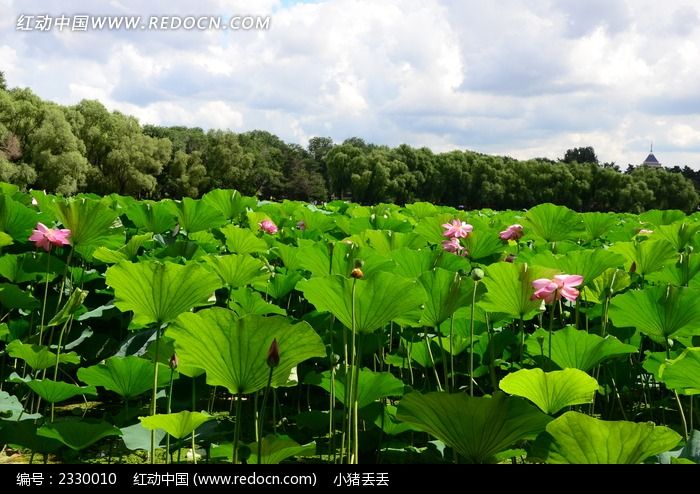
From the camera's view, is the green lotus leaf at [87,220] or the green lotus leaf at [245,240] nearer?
the green lotus leaf at [87,220]

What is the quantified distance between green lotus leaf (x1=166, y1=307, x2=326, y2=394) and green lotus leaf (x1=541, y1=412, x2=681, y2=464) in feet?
1.72

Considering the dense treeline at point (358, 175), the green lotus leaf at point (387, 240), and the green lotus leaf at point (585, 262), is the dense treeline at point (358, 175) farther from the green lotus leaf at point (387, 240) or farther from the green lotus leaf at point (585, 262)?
the green lotus leaf at point (585, 262)

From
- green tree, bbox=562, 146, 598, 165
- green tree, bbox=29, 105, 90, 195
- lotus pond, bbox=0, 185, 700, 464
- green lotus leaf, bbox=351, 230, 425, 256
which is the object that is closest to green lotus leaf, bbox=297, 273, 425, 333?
lotus pond, bbox=0, 185, 700, 464

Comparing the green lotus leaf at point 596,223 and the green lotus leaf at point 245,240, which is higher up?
the green lotus leaf at point 596,223

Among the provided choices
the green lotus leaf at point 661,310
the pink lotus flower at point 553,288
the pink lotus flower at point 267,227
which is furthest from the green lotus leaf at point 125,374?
the pink lotus flower at point 267,227

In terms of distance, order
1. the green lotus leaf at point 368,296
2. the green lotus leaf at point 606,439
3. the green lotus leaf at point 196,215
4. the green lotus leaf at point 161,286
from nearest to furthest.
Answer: the green lotus leaf at point 606,439 < the green lotus leaf at point 368,296 < the green lotus leaf at point 161,286 < the green lotus leaf at point 196,215

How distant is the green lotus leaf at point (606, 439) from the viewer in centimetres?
100

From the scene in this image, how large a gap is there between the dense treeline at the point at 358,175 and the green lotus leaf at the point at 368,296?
37.7 meters

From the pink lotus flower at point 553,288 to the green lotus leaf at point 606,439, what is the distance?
2.40 feet

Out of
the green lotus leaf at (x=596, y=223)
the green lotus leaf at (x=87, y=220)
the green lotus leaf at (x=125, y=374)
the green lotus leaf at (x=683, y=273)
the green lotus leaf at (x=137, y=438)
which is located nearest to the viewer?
the green lotus leaf at (x=137, y=438)

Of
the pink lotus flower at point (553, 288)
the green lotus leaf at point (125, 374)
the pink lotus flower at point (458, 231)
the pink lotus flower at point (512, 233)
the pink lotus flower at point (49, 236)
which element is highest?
the pink lotus flower at point (512, 233)

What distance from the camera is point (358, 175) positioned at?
55156 mm

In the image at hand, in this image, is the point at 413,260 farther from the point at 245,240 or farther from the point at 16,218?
the point at 16,218

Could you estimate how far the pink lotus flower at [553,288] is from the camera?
5.71 feet
